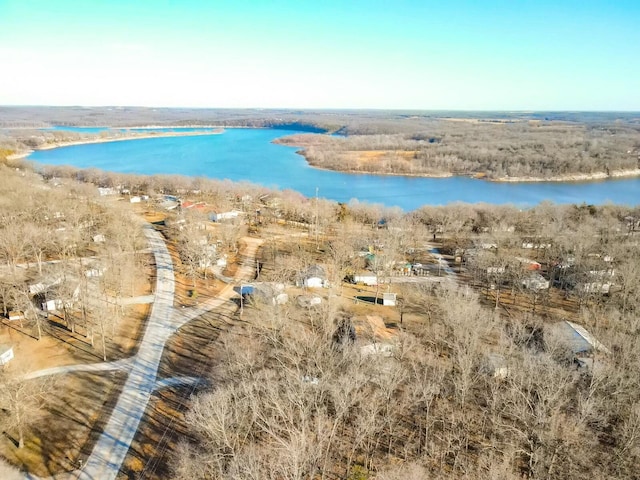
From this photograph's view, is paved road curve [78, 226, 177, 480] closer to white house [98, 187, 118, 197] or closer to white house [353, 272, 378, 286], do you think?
white house [353, 272, 378, 286]

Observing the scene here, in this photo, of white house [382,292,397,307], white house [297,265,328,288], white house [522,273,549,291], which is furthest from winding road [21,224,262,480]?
white house [522,273,549,291]

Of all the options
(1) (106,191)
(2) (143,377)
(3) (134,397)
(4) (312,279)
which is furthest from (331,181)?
(3) (134,397)

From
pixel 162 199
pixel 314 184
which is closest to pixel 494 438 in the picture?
pixel 162 199

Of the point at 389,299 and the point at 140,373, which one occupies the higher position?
the point at 389,299

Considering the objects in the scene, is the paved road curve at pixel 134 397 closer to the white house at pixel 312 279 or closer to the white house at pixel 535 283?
the white house at pixel 312 279

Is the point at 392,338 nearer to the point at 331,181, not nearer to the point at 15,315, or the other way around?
the point at 15,315

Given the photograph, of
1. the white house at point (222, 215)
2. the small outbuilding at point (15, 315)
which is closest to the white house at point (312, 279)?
the white house at point (222, 215)

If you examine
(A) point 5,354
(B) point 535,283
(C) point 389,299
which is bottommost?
(C) point 389,299
